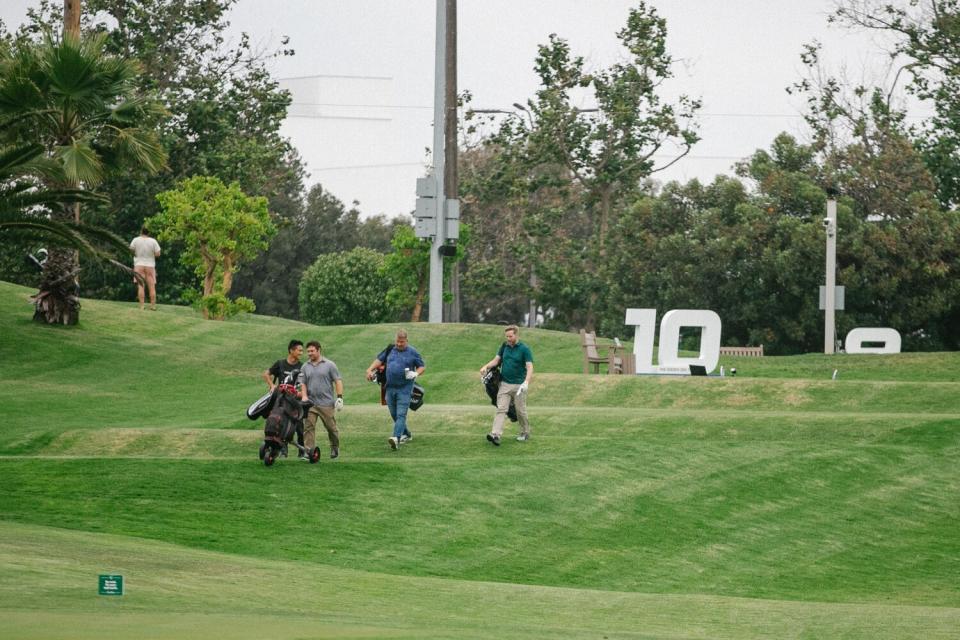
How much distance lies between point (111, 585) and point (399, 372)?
11868 mm

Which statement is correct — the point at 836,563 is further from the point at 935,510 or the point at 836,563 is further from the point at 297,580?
the point at 297,580

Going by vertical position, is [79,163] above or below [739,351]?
above

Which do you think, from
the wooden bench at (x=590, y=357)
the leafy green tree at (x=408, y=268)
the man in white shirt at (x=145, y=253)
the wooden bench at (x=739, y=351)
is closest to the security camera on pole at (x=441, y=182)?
the wooden bench at (x=590, y=357)

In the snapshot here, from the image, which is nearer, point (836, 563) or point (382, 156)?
point (836, 563)

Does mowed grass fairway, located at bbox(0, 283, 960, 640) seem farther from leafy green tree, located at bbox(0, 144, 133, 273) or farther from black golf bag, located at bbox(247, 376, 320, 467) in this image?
leafy green tree, located at bbox(0, 144, 133, 273)

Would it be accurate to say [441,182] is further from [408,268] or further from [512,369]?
[408,268]

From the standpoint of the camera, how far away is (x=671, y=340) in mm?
34219

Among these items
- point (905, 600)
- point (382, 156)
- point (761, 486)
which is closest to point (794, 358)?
point (761, 486)

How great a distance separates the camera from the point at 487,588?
15.0 metres

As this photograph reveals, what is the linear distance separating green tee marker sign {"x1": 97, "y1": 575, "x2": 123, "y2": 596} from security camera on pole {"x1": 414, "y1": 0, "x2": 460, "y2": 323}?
2761 cm

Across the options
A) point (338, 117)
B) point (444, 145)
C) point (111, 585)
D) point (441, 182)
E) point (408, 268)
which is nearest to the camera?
point (111, 585)

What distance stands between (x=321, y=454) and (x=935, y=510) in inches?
364

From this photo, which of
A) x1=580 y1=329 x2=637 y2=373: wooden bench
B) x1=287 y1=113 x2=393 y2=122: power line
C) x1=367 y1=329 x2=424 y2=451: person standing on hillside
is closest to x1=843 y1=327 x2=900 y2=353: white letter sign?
x1=580 y1=329 x2=637 y2=373: wooden bench

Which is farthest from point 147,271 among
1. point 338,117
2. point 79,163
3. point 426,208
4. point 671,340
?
point 338,117
